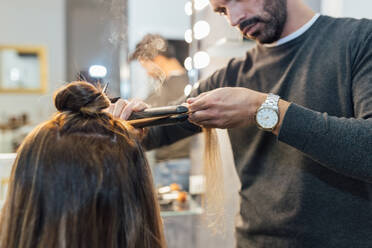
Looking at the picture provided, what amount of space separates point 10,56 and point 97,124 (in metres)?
1.13

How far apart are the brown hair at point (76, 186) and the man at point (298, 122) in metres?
0.17

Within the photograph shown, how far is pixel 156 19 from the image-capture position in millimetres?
1521

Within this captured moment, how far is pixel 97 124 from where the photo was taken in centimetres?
58

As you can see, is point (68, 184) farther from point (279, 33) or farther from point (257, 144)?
point (279, 33)

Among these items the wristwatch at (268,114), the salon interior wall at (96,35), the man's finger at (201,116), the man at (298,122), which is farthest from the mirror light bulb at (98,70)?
the wristwatch at (268,114)

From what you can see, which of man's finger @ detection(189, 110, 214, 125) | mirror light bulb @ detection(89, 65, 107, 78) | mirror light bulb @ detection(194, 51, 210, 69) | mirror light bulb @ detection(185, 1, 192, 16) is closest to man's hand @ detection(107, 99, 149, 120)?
man's finger @ detection(189, 110, 214, 125)

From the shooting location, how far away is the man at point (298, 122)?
0.68m

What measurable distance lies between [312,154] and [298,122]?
0.08 metres

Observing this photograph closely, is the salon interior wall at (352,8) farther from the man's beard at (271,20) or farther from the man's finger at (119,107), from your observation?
the man's finger at (119,107)

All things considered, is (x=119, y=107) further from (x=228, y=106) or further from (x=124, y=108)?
(x=228, y=106)

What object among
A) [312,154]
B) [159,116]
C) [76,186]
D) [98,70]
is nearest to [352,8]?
[312,154]

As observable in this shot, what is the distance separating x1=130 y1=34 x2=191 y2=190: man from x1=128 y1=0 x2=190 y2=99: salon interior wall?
0.14 ft

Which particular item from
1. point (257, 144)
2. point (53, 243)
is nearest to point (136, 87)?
point (257, 144)

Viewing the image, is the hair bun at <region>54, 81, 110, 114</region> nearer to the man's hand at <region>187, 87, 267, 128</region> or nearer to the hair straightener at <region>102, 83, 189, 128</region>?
the hair straightener at <region>102, 83, 189, 128</region>
